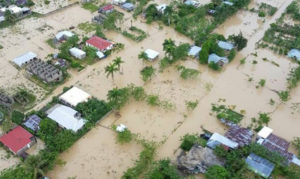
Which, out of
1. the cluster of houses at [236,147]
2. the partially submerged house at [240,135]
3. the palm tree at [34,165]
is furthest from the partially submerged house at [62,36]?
the partially submerged house at [240,135]

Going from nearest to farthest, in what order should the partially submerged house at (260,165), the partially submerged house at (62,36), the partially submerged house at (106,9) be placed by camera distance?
the partially submerged house at (260,165) → the partially submerged house at (62,36) → the partially submerged house at (106,9)

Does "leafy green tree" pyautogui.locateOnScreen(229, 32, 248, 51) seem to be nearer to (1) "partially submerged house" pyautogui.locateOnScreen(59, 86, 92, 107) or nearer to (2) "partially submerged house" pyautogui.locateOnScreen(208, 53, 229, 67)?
(2) "partially submerged house" pyautogui.locateOnScreen(208, 53, 229, 67)

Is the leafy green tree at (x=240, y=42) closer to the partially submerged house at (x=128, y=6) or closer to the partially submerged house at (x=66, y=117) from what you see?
the partially submerged house at (x=128, y=6)

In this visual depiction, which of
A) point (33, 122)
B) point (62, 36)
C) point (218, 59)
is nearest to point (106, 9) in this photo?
point (62, 36)

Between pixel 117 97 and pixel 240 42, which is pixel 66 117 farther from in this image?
pixel 240 42

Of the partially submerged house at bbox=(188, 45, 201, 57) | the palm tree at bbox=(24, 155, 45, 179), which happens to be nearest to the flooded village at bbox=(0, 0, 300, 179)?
the palm tree at bbox=(24, 155, 45, 179)

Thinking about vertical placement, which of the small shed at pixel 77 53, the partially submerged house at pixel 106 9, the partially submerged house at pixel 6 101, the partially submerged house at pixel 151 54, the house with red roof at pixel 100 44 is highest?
the partially submerged house at pixel 106 9

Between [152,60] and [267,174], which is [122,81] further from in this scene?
[267,174]
